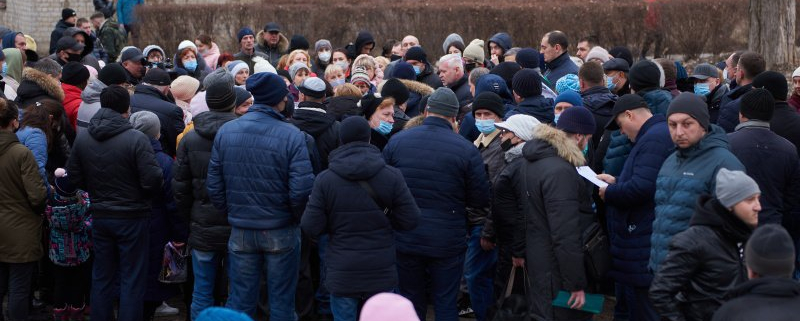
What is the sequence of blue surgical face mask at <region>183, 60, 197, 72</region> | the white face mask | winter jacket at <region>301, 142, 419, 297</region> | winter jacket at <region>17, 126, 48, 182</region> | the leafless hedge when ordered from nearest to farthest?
winter jacket at <region>301, 142, 419, 297</region>
winter jacket at <region>17, 126, 48, 182</region>
blue surgical face mask at <region>183, 60, 197, 72</region>
the white face mask
the leafless hedge

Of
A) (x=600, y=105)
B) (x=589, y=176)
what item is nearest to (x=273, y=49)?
(x=600, y=105)

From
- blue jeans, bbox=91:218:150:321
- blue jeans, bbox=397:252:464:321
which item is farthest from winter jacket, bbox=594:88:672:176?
blue jeans, bbox=91:218:150:321

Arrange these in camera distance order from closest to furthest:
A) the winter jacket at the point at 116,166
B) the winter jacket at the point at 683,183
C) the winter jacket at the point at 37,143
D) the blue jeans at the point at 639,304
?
the winter jacket at the point at 683,183 < the blue jeans at the point at 639,304 < the winter jacket at the point at 116,166 < the winter jacket at the point at 37,143

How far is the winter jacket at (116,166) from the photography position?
24.2 ft

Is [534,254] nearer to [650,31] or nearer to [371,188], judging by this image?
[371,188]

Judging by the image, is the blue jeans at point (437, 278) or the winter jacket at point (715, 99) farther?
the winter jacket at point (715, 99)

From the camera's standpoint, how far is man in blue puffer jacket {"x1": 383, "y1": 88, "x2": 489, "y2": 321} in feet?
23.0

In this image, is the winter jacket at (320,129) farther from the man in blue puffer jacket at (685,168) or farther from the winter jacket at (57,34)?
the winter jacket at (57,34)

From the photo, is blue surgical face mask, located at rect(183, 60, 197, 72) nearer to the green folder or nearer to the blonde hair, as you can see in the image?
the blonde hair

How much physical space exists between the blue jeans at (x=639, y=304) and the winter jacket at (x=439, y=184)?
116 cm

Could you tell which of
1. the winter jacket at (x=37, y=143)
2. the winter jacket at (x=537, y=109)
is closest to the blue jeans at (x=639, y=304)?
the winter jacket at (x=537, y=109)

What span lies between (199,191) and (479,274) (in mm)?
2197

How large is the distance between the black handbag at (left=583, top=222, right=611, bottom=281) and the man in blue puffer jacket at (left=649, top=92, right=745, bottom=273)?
439mm

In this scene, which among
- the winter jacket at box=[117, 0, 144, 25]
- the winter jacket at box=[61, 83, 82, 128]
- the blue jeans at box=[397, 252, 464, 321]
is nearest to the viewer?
the blue jeans at box=[397, 252, 464, 321]
